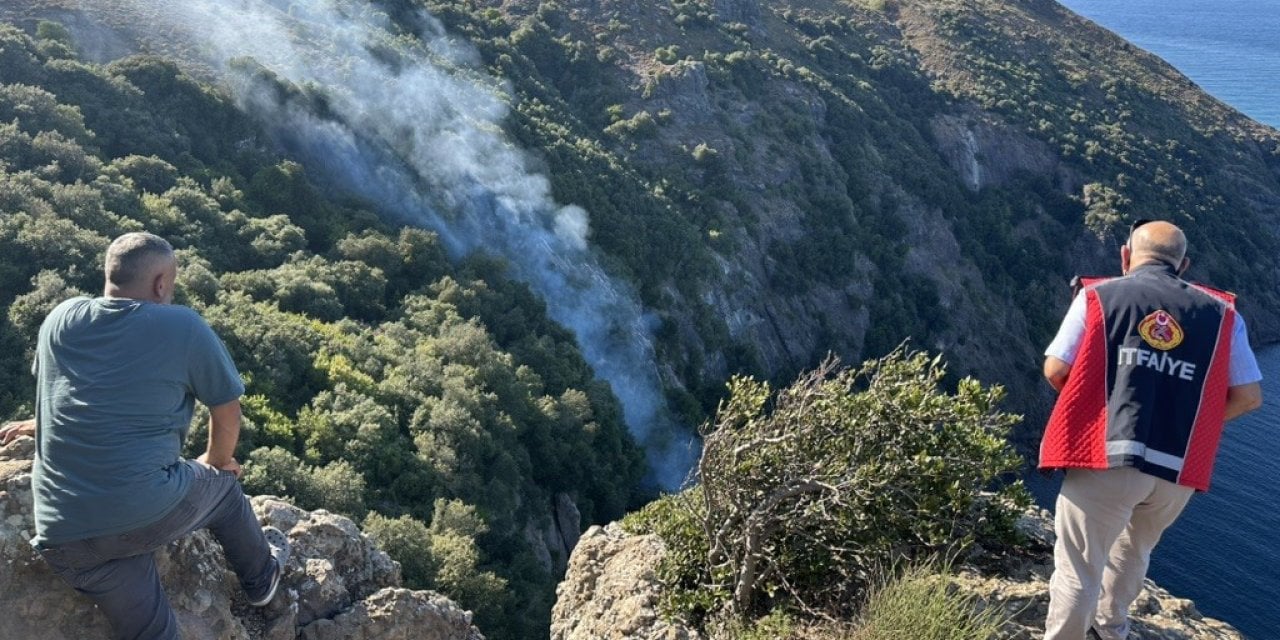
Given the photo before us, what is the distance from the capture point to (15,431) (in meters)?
6.15

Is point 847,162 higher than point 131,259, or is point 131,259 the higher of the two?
point 131,259

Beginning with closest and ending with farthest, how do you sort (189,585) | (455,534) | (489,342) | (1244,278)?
(189,585), (455,534), (489,342), (1244,278)

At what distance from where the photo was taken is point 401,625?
7.34 m

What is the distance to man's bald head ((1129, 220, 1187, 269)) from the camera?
5488mm

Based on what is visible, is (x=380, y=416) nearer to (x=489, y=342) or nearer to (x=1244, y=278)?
(x=489, y=342)

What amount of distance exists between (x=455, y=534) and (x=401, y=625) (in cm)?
1180

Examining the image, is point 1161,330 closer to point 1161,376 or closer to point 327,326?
point 1161,376

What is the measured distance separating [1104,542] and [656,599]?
3.92 meters

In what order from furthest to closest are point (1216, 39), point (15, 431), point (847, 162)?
point (1216, 39) < point (847, 162) < point (15, 431)

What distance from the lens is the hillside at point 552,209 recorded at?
858 inches

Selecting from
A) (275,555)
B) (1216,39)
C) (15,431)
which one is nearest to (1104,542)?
(275,555)

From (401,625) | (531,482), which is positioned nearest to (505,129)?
(531,482)

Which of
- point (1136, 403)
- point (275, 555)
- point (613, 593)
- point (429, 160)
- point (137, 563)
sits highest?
point (1136, 403)

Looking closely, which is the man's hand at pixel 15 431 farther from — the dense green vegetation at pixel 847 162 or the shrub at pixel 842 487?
the dense green vegetation at pixel 847 162
